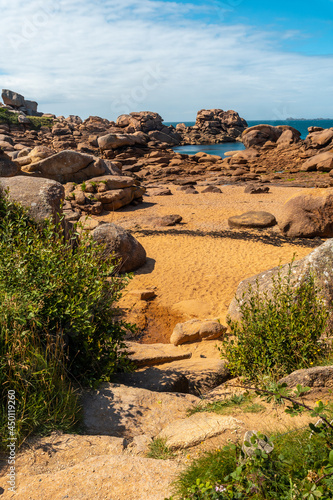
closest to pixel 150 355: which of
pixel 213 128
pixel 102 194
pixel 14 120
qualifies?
pixel 102 194

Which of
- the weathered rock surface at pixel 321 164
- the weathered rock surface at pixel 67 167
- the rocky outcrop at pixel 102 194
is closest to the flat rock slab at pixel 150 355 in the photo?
the rocky outcrop at pixel 102 194

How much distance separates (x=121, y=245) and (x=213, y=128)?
72861 millimetres

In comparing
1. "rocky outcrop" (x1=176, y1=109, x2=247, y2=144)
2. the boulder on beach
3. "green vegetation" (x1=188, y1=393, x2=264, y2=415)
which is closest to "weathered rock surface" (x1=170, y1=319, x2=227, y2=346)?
"green vegetation" (x1=188, y1=393, x2=264, y2=415)

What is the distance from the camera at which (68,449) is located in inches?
120

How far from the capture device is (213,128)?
77.9 metres

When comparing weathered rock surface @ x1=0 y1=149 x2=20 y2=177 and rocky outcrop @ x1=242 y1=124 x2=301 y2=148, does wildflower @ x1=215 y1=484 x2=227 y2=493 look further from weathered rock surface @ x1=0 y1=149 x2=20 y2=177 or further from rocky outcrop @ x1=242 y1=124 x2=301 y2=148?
rocky outcrop @ x1=242 y1=124 x2=301 y2=148

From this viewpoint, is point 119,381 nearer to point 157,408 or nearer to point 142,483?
point 157,408

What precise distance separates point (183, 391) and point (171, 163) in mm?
35355

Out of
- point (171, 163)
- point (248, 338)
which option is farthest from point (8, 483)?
point (171, 163)

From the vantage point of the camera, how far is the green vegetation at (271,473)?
6.87 feet

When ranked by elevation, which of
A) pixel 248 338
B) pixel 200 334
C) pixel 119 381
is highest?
pixel 248 338

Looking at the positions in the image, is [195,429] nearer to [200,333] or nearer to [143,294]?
[200,333]

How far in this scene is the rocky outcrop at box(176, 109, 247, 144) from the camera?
244 feet

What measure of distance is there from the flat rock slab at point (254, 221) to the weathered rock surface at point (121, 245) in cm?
573
